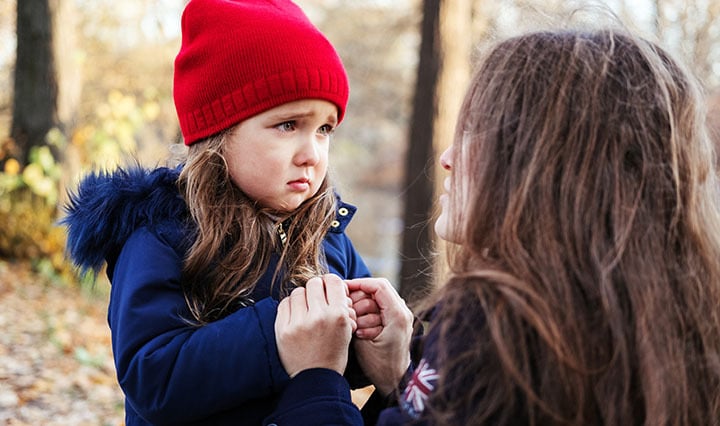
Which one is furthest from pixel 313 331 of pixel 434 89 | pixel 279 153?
pixel 434 89

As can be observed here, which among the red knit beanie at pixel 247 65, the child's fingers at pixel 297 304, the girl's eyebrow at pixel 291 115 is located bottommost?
the child's fingers at pixel 297 304

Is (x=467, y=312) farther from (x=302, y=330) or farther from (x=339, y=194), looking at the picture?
(x=339, y=194)

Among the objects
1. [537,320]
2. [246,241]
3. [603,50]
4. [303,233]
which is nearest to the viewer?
[537,320]

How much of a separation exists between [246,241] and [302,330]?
0.36m

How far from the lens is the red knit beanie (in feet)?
6.52

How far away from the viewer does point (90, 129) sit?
317 inches

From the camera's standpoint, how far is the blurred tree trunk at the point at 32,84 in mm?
7746

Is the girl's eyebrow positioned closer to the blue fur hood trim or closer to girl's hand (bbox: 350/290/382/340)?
the blue fur hood trim

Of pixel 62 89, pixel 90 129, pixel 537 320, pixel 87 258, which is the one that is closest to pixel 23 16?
pixel 62 89

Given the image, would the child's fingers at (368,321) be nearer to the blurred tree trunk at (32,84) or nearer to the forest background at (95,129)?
the forest background at (95,129)

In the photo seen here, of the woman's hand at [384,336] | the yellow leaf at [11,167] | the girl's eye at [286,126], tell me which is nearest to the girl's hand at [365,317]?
the woman's hand at [384,336]

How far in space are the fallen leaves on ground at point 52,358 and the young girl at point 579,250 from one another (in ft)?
10.3

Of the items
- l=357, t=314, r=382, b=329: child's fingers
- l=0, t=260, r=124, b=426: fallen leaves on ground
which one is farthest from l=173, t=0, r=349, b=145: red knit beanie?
l=0, t=260, r=124, b=426: fallen leaves on ground

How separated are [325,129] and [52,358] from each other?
3.87m
